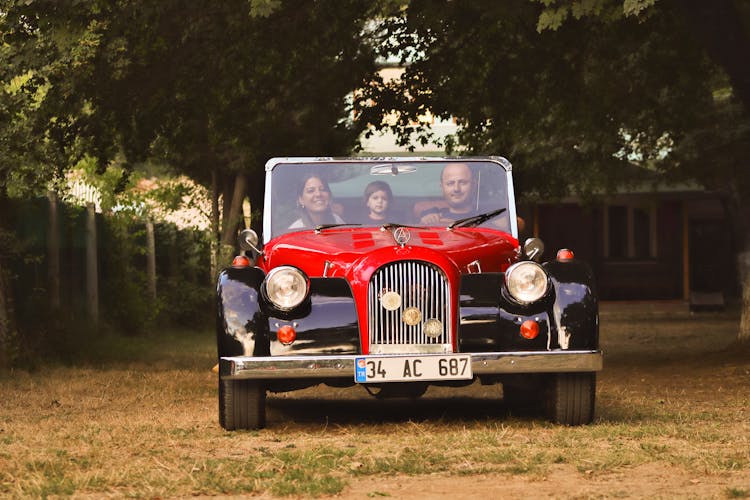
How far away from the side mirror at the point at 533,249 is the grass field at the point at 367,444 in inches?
43.1

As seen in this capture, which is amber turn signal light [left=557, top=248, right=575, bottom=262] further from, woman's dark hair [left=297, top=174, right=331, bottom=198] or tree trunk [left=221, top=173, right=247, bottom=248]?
tree trunk [left=221, top=173, right=247, bottom=248]

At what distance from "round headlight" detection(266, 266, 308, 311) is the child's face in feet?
4.71

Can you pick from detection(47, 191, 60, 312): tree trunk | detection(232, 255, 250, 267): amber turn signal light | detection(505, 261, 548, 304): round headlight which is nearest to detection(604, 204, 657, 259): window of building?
detection(47, 191, 60, 312): tree trunk

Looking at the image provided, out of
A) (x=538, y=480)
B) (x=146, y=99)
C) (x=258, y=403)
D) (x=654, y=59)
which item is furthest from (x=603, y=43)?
(x=538, y=480)

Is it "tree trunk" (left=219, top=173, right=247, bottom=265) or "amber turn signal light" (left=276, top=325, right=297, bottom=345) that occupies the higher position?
"tree trunk" (left=219, top=173, right=247, bottom=265)

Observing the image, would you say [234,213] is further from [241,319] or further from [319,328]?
[319,328]

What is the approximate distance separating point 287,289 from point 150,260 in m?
13.8

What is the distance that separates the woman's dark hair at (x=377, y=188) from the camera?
991 cm

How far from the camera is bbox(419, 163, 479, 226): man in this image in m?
9.92

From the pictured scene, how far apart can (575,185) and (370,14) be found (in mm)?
11560

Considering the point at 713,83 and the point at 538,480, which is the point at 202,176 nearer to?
the point at 713,83

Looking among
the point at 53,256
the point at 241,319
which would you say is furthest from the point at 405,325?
the point at 53,256

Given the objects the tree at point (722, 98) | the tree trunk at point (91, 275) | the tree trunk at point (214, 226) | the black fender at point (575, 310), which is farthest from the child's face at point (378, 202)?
the tree trunk at point (214, 226)

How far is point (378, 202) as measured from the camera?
32.4ft
